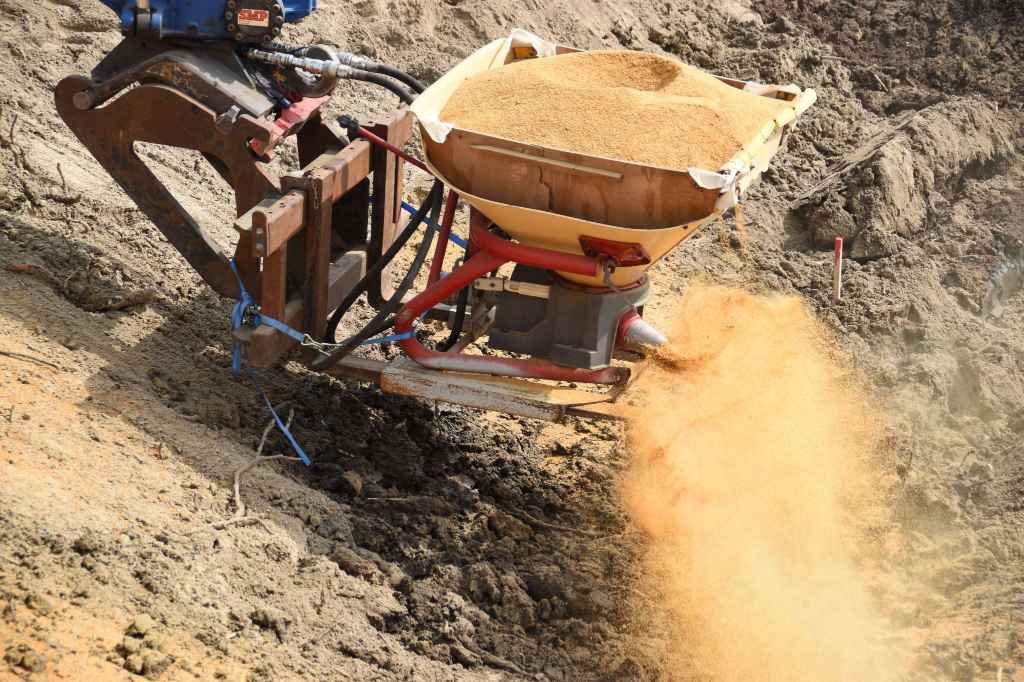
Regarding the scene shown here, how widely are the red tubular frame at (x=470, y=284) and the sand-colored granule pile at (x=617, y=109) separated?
486mm

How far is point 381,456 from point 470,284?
3.09 ft

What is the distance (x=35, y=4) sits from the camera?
691 centimetres

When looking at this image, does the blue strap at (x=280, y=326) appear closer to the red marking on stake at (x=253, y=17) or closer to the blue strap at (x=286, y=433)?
the blue strap at (x=286, y=433)

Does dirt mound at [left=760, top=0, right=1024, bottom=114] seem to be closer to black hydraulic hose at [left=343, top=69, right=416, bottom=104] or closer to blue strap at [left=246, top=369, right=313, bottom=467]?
black hydraulic hose at [left=343, top=69, right=416, bottom=104]

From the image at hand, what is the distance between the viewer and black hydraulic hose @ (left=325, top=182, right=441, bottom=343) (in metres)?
5.44

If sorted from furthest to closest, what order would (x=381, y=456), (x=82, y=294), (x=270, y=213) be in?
(x=381, y=456)
(x=82, y=294)
(x=270, y=213)

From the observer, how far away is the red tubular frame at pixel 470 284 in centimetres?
488

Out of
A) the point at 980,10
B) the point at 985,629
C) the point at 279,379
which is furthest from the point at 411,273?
the point at 980,10

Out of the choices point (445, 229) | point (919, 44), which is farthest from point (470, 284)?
point (919, 44)

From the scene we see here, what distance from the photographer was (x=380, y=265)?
5566mm

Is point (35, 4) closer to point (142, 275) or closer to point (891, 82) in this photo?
point (142, 275)

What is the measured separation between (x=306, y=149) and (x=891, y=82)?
6.27 m

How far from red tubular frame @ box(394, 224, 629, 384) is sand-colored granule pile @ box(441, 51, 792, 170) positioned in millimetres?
486

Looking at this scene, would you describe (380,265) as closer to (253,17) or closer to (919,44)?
(253,17)
